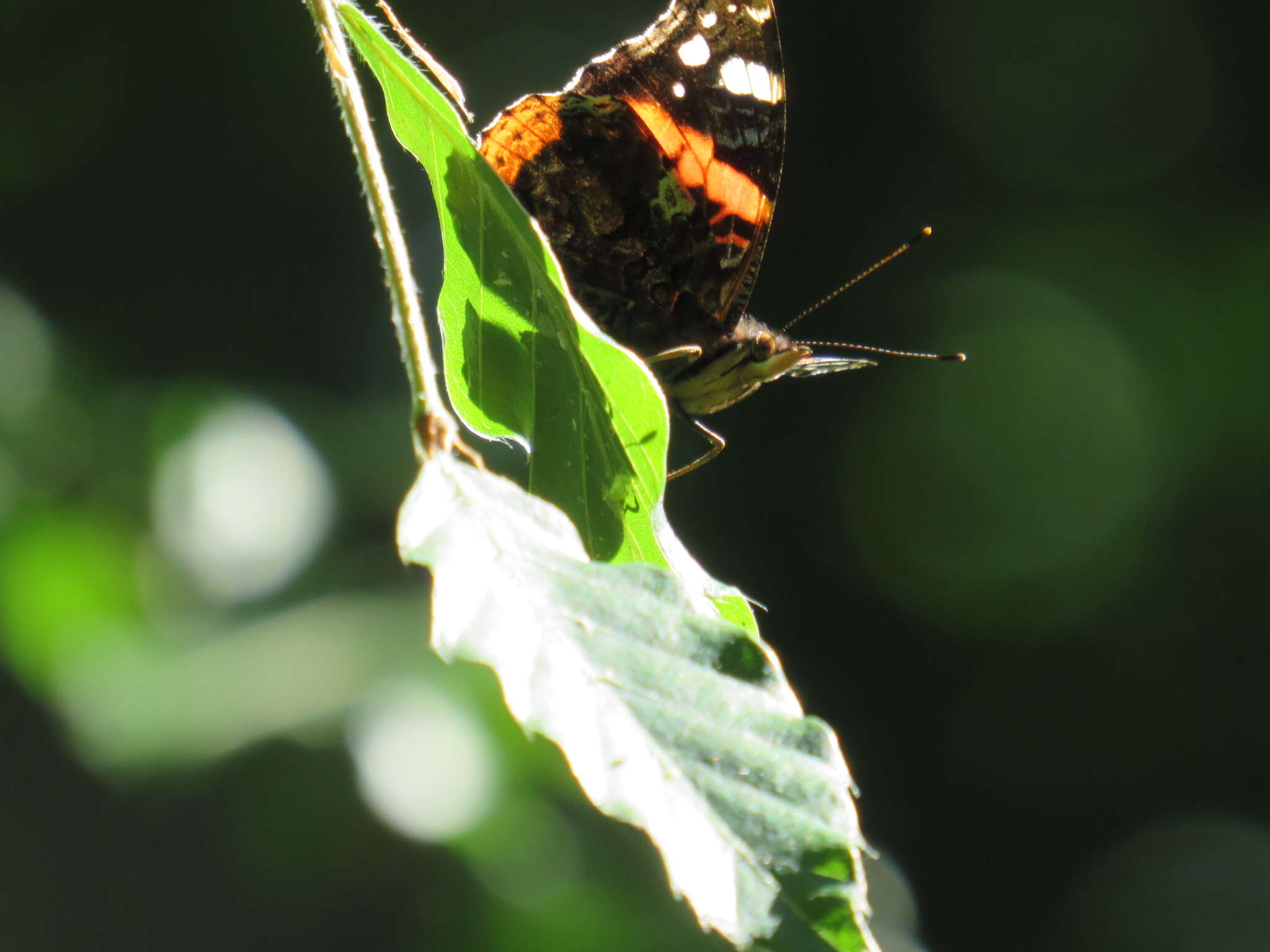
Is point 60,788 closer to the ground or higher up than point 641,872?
higher up

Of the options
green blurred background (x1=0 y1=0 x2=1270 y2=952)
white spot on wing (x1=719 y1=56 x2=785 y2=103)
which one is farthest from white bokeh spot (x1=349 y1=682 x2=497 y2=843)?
white spot on wing (x1=719 y1=56 x2=785 y2=103)

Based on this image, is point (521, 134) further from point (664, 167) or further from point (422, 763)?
point (422, 763)

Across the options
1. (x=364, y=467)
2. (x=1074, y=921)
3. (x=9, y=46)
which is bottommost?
(x=1074, y=921)

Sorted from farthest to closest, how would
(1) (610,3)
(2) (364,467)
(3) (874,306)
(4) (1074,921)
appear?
1. (4) (1074,921)
2. (3) (874,306)
3. (1) (610,3)
4. (2) (364,467)

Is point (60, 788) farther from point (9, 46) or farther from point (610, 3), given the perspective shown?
point (610, 3)

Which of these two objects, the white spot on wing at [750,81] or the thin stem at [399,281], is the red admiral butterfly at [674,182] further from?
the thin stem at [399,281]

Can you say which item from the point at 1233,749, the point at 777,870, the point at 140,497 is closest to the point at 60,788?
the point at 140,497


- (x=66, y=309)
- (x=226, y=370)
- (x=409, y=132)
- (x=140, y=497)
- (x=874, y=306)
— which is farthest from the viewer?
(x=874, y=306)

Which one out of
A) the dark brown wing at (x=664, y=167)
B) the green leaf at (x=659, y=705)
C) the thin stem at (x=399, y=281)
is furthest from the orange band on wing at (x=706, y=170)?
the green leaf at (x=659, y=705)
